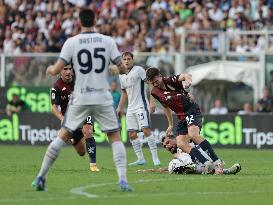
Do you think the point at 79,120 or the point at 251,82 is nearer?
the point at 79,120

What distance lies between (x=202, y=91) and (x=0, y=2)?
382 inches

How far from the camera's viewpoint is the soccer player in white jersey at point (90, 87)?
13328 millimetres

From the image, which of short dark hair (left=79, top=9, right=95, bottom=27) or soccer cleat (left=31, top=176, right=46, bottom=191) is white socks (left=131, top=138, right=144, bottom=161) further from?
short dark hair (left=79, top=9, right=95, bottom=27)

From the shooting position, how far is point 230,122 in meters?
28.8

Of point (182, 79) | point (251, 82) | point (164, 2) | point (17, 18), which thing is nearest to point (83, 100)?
point (182, 79)

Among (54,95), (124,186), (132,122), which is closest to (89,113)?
(124,186)

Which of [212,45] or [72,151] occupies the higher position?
[212,45]

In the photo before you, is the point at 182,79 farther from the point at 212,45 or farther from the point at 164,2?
the point at 164,2

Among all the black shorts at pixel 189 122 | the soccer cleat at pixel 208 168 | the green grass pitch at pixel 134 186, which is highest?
the black shorts at pixel 189 122

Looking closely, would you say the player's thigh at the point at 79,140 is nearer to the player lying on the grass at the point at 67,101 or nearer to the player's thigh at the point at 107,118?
the player lying on the grass at the point at 67,101

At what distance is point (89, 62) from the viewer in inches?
525

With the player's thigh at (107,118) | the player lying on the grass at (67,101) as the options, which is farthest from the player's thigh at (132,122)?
the player's thigh at (107,118)

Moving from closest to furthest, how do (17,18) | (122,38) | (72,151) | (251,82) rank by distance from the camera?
Result: (72,151), (251,82), (122,38), (17,18)

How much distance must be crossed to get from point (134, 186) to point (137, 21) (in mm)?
19375
